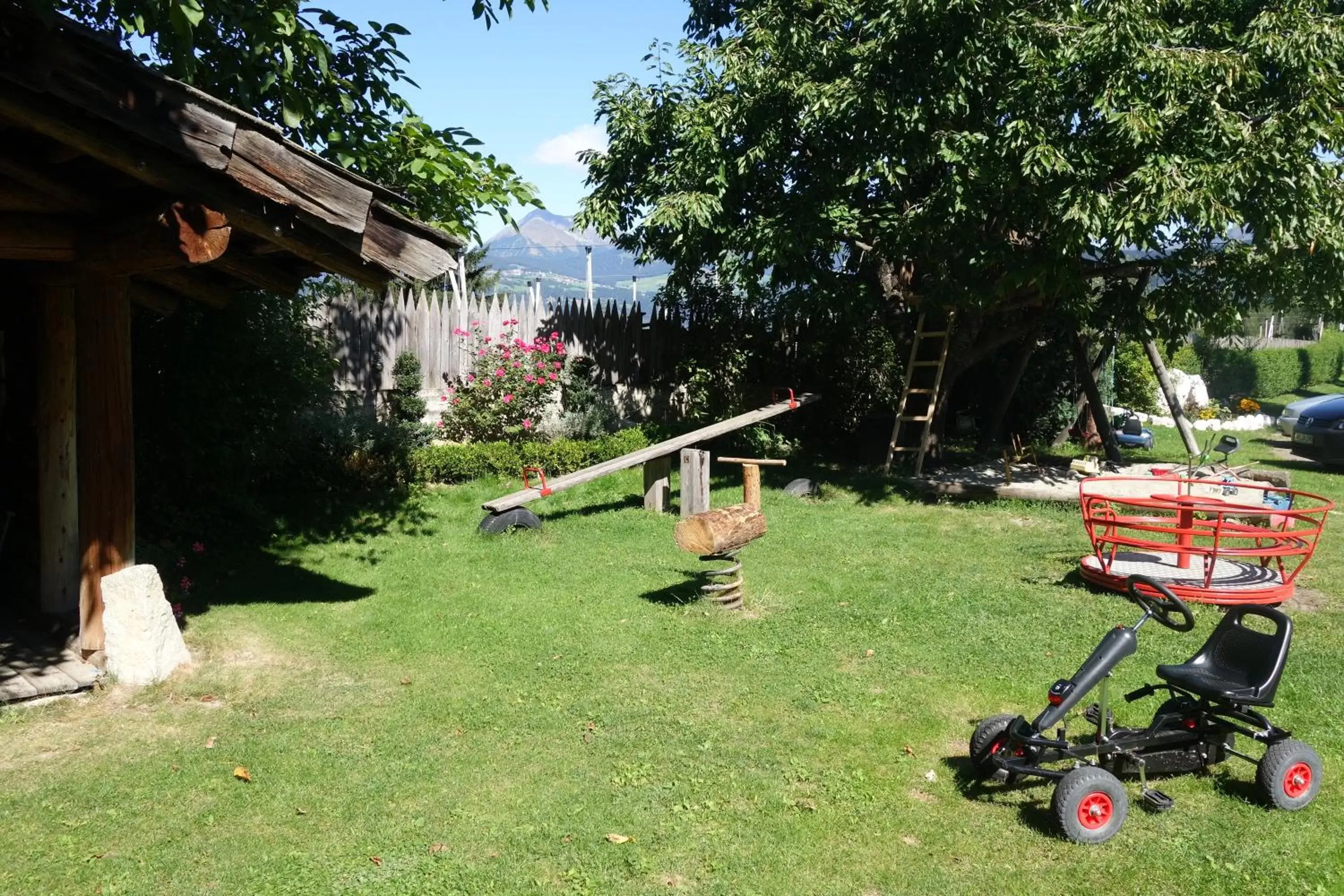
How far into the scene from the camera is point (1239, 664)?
4828 mm

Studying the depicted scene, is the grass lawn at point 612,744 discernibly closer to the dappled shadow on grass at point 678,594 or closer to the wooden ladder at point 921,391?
the dappled shadow on grass at point 678,594

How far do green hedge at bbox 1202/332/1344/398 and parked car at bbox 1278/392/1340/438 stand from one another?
6549 millimetres

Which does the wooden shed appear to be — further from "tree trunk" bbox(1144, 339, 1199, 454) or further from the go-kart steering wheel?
"tree trunk" bbox(1144, 339, 1199, 454)

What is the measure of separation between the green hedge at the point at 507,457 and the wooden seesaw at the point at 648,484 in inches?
21.4

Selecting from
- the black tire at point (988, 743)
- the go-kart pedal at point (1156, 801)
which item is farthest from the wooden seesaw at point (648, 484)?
the go-kart pedal at point (1156, 801)

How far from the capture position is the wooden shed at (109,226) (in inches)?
190

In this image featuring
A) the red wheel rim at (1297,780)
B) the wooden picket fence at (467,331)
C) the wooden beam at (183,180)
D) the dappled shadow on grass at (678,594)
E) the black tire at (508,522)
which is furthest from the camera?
the wooden picket fence at (467,331)

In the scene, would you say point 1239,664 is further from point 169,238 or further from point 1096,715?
point 169,238

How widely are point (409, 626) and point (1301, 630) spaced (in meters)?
6.40

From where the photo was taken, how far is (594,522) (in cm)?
1083

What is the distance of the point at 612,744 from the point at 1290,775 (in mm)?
3183

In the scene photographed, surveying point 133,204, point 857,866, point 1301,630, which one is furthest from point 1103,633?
point 133,204

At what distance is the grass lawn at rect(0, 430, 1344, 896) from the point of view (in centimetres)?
422

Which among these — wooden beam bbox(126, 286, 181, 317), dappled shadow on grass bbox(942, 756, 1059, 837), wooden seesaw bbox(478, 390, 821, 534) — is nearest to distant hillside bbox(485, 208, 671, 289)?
wooden seesaw bbox(478, 390, 821, 534)
